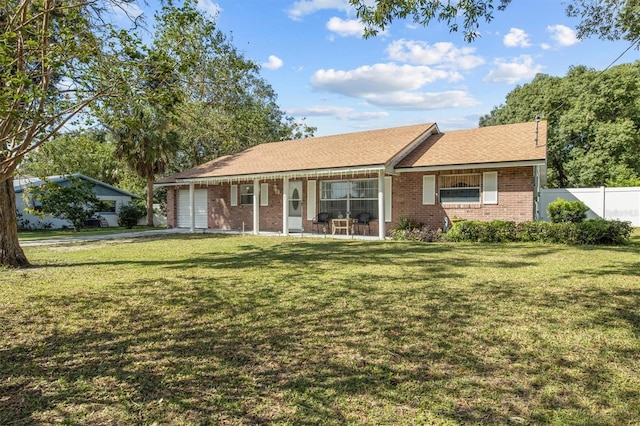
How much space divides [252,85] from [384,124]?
58.2 ft

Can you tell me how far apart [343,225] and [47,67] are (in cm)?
1263

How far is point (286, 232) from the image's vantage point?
58.3ft

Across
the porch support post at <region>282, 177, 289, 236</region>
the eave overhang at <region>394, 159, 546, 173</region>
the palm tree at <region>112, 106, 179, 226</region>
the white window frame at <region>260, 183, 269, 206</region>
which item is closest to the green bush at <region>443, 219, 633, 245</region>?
the eave overhang at <region>394, 159, 546, 173</region>

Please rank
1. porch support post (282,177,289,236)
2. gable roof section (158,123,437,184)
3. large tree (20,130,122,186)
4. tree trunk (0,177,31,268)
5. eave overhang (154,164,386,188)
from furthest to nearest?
porch support post (282,177,289,236), gable roof section (158,123,437,184), eave overhang (154,164,386,188), tree trunk (0,177,31,268), large tree (20,130,122,186)

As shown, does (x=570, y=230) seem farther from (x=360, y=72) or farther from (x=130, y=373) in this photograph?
(x=130, y=373)

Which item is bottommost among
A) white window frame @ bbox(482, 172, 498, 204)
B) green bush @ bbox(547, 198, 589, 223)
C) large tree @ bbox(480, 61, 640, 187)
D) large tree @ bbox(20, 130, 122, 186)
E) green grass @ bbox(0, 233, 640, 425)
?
green grass @ bbox(0, 233, 640, 425)

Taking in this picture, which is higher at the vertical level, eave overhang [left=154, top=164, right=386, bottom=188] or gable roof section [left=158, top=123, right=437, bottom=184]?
gable roof section [left=158, top=123, right=437, bottom=184]

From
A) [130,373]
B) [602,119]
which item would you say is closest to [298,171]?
[130,373]

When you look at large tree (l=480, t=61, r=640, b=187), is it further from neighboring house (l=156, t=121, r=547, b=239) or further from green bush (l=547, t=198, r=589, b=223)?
neighboring house (l=156, t=121, r=547, b=239)

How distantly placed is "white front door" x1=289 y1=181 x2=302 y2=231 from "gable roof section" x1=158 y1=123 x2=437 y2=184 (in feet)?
4.25

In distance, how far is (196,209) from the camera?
75.2 ft

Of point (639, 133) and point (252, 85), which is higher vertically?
point (252, 85)

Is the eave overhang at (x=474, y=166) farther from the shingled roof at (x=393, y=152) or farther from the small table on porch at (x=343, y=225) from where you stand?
the small table on porch at (x=343, y=225)

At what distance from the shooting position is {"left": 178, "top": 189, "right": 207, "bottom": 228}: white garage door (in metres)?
22.6
